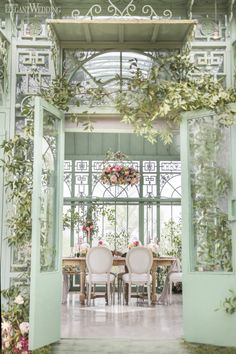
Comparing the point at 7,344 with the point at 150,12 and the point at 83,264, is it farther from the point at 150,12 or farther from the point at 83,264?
the point at 83,264

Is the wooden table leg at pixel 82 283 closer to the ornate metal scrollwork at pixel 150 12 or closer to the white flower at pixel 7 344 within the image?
the white flower at pixel 7 344

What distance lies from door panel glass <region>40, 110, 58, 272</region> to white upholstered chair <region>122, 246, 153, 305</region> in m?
3.61

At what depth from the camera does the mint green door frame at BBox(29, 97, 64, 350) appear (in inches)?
179

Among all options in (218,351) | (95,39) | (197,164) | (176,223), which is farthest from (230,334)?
(176,223)

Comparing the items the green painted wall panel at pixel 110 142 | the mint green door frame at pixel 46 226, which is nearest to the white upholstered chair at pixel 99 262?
the mint green door frame at pixel 46 226

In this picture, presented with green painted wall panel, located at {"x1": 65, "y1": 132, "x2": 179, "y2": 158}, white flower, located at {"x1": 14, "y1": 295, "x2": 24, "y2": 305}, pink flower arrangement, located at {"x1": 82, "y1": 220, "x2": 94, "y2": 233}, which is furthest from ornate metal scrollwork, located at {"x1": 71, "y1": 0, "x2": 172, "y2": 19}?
green painted wall panel, located at {"x1": 65, "y1": 132, "x2": 179, "y2": 158}

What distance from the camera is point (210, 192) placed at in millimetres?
5125

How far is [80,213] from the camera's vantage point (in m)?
12.1

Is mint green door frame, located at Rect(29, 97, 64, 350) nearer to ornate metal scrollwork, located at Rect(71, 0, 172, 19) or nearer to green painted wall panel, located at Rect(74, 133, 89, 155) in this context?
ornate metal scrollwork, located at Rect(71, 0, 172, 19)

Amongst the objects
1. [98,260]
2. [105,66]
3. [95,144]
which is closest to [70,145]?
[95,144]

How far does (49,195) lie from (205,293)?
1.81m

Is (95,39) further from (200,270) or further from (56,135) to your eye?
(200,270)

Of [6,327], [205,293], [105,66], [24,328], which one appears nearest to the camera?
[6,327]

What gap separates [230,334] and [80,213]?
759 centimetres
